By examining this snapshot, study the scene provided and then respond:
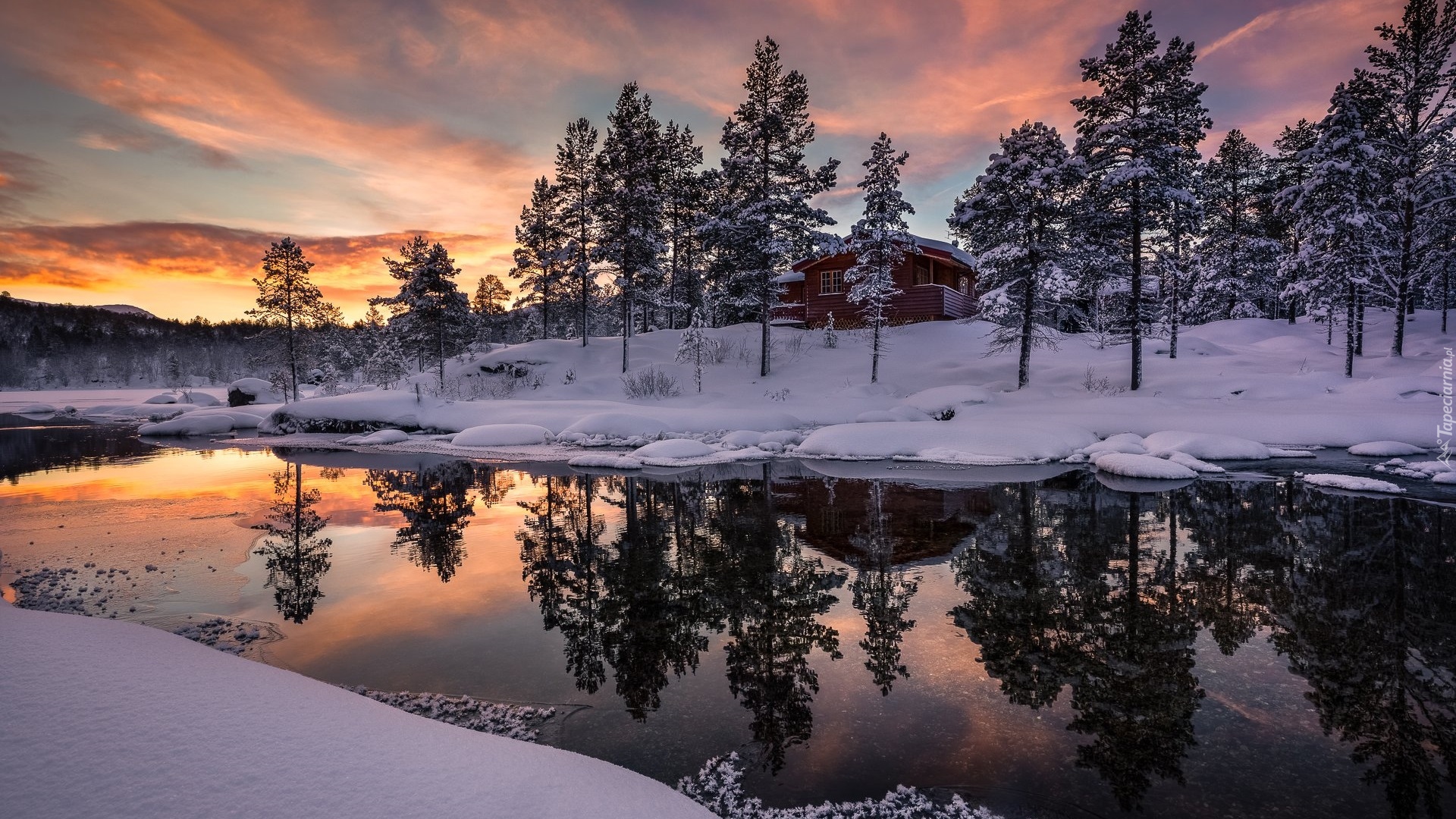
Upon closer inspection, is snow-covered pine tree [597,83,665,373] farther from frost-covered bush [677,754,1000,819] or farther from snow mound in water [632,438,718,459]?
frost-covered bush [677,754,1000,819]

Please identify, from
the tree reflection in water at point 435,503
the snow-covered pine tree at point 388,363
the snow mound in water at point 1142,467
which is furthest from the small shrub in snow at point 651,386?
the snow-covered pine tree at point 388,363

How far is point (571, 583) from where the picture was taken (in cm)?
701

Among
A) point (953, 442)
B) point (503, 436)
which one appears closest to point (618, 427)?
point (503, 436)

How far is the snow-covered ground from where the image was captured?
16.0 m

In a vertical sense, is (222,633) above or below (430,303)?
below

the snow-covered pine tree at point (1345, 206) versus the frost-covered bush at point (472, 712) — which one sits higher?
the snow-covered pine tree at point (1345, 206)

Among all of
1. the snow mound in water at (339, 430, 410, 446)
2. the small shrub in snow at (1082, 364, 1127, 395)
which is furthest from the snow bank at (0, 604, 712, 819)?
the small shrub in snow at (1082, 364, 1127, 395)

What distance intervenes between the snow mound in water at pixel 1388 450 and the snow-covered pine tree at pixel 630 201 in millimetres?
25111

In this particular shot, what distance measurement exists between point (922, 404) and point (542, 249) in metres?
23.6

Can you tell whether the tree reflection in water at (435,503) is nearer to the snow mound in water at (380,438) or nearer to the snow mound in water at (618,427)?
the snow mound in water at (618,427)

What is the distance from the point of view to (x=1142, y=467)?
13.2 m

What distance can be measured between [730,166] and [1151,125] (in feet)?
49.9

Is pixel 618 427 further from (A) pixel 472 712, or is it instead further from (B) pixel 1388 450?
(B) pixel 1388 450

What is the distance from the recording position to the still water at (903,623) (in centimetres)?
367
